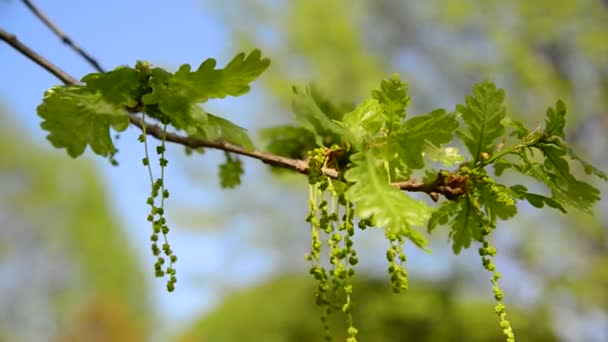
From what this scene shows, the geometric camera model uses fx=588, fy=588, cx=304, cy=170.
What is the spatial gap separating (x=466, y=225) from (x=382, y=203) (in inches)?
8.9

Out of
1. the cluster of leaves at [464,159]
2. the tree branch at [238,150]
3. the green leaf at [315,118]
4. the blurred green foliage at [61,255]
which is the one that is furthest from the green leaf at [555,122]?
the blurred green foliage at [61,255]

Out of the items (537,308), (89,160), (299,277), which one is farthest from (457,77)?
(89,160)

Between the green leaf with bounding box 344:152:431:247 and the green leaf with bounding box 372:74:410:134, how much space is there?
78 mm

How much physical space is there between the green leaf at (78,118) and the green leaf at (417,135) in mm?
286

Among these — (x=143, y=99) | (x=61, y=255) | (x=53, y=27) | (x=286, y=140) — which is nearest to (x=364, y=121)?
(x=143, y=99)

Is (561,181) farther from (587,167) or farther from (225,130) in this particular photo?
(225,130)

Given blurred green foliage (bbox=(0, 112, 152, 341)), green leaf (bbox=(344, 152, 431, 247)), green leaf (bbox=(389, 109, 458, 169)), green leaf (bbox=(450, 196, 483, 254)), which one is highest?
blurred green foliage (bbox=(0, 112, 152, 341))

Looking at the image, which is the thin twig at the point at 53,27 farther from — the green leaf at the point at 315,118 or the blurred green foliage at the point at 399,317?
the blurred green foliage at the point at 399,317

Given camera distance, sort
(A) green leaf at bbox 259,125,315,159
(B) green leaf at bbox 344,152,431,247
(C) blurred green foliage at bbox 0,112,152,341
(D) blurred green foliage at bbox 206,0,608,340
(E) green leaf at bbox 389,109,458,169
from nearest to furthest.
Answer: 1. (B) green leaf at bbox 344,152,431,247
2. (E) green leaf at bbox 389,109,458,169
3. (A) green leaf at bbox 259,125,315,159
4. (D) blurred green foliage at bbox 206,0,608,340
5. (C) blurred green foliage at bbox 0,112,152,341

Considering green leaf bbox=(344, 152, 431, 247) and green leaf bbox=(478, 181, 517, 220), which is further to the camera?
green leaf bbox=(478, 181, 517, 220)

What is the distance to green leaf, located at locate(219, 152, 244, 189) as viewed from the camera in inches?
39.2

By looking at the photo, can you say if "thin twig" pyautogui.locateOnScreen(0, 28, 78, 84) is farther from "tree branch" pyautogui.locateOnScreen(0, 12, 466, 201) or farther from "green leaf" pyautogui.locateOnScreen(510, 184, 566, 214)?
"green leaf" pyautogui.locateOnScreen(510, 184, 566, 214)

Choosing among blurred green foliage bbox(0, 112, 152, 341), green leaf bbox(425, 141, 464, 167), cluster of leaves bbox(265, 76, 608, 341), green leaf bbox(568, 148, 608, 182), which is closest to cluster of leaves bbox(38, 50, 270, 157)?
cluster of leaves bbox(265, 76, 608, 341)

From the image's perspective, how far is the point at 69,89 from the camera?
1.96 feet
